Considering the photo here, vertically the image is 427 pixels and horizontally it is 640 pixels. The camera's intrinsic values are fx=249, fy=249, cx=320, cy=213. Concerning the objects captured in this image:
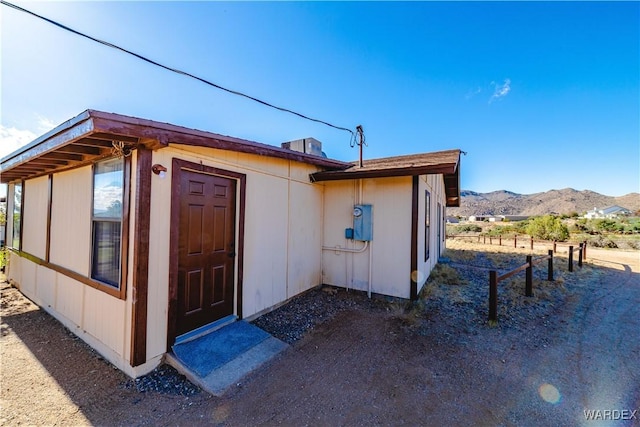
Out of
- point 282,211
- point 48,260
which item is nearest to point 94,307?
point 48,260

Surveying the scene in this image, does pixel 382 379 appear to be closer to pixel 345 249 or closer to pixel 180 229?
pixel 180 229

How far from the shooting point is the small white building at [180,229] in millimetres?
2719

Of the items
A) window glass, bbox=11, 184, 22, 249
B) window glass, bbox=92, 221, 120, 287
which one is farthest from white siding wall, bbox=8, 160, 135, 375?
window glass, bbox=11, 184, 22, 249

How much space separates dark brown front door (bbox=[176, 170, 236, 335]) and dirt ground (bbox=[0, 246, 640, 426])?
0.97 meters

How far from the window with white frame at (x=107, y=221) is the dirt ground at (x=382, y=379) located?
107cm

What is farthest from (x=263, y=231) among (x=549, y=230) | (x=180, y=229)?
(x=549, y=230)

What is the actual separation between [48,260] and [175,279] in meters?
3.18

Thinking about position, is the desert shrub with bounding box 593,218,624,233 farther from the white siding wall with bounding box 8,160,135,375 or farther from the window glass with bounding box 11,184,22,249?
the window glass with bounding box 11,184,22,249

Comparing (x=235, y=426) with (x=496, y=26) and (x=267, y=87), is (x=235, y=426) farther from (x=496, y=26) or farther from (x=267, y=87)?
(x=496, y=26)

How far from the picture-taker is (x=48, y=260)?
427 cm

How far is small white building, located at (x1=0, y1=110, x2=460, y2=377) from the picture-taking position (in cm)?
272

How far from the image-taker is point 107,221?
122 inches

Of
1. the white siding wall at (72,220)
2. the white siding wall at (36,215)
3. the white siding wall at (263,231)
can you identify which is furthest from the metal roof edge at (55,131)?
the white siding wall at (36,215)

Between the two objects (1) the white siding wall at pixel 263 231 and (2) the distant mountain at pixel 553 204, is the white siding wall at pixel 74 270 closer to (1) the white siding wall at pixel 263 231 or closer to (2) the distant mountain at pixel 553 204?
(1) the white siding wall at pixel 263 231
